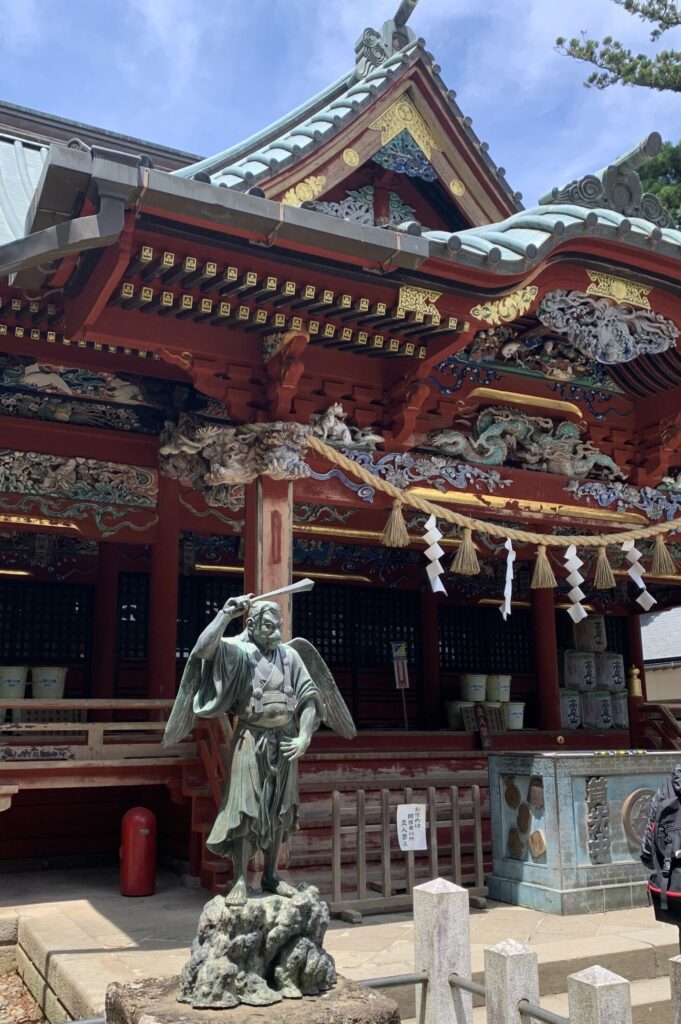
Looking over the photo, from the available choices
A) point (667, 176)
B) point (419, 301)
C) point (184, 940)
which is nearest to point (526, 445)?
point (419, 301)

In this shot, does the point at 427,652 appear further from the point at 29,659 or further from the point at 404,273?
the point at 404,273

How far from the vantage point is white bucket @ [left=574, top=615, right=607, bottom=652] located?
15.3 metres

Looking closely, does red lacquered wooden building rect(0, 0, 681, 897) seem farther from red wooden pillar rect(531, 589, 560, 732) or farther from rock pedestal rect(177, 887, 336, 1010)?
rock pedestal rect(177, 887, 336, 1010)

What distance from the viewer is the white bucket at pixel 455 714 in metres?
12.9

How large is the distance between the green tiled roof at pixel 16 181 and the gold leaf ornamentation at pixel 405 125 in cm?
348

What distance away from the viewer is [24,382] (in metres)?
8.11

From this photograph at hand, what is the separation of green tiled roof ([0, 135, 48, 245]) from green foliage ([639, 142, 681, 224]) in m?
12.2

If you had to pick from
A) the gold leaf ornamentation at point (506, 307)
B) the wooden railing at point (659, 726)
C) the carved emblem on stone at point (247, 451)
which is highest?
the gold leaf ornamentation at point (506, 307)

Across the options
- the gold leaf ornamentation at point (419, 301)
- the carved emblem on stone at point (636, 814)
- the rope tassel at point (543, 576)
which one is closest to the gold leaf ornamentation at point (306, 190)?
the gold leaf ornamentation at point (419, 301)

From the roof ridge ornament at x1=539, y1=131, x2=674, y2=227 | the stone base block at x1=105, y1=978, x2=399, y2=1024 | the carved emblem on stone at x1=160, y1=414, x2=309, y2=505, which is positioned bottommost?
the stone base block at x1=105, y1=978, x2=399, y2=1024

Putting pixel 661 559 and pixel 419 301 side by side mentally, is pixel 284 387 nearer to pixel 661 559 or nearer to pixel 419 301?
pixel 419 301

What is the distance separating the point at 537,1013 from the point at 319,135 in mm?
7896

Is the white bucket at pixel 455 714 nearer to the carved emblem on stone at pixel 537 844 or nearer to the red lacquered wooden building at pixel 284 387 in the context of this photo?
the red lacquered wooden building at pixel 284 387

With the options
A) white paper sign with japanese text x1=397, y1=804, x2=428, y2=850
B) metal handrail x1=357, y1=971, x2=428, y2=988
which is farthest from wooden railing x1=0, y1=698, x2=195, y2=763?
metal handrail x1=357, y1=971, x2=428, y2=988
